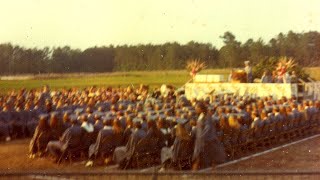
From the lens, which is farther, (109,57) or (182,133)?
(109,57)

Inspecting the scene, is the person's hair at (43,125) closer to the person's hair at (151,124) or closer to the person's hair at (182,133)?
the person's hair at (151,124)

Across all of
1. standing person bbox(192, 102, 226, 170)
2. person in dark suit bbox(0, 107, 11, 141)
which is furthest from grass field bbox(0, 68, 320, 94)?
standing person bbox(192, 102, 226, 170)

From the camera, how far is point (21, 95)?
2042 cm

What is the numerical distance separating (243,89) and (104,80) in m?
5.86

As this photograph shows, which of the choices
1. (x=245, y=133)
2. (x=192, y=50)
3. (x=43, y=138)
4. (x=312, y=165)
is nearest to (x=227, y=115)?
(x=245, y=133)

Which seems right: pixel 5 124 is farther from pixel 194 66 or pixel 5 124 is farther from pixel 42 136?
pixel 194 66

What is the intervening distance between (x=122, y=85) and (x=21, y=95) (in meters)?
6.44

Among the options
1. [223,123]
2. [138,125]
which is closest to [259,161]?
[223,123]

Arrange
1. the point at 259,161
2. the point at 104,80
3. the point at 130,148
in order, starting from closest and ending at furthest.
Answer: the point at 130,148, the point at 259,161, the point at 104,80

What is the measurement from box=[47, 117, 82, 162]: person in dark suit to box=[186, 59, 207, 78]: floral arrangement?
12234 millimetres

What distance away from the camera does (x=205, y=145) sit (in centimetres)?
1133

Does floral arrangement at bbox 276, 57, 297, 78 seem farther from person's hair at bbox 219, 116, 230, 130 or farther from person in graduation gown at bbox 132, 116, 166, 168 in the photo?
person in graduation gown at bbox 132, 116, 166, 168

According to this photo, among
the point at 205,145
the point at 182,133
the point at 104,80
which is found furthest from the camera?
the point at 104,80

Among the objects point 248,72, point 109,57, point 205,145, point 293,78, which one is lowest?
point 205,145
